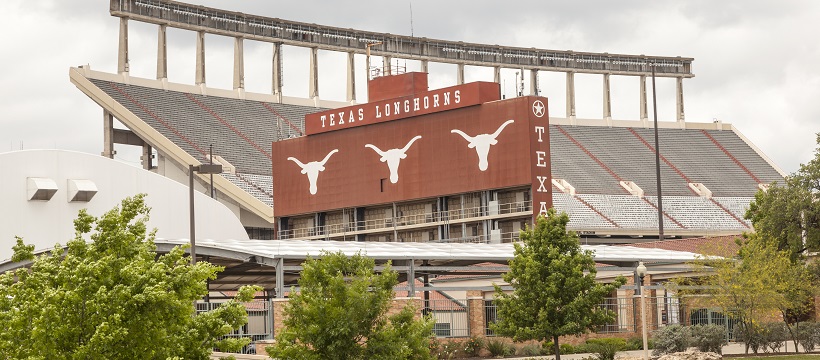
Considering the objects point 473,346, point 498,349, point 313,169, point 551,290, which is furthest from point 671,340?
point 313,169

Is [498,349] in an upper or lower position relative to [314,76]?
lower

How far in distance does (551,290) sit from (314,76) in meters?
76.2

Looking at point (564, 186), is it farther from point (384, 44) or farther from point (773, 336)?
point (773, 336)

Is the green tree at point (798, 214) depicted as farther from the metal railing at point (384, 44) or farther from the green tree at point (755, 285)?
the metal railing at point (384, 44)

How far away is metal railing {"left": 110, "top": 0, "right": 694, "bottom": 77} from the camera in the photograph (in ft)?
337

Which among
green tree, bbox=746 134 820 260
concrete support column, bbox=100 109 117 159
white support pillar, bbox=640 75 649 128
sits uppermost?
white support pillar, bbox=640 75 649 128

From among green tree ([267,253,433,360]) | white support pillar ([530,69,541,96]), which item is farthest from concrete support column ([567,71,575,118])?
green tree ([267,253,433,360])

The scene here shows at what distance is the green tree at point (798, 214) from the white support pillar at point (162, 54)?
64.2m

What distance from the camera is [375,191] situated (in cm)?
7719

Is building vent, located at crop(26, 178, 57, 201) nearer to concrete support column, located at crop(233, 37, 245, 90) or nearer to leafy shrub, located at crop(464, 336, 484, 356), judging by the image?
leafy shrub, located at crop(464, 336, 484, 356)

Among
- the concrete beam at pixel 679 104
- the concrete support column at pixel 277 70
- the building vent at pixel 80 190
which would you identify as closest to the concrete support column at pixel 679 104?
the concrete beam at pixel 679 104

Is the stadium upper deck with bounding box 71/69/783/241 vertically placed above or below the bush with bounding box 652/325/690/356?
above

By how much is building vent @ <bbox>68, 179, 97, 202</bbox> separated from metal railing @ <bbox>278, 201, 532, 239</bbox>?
21189 mm

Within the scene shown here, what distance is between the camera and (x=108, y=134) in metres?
96.2
